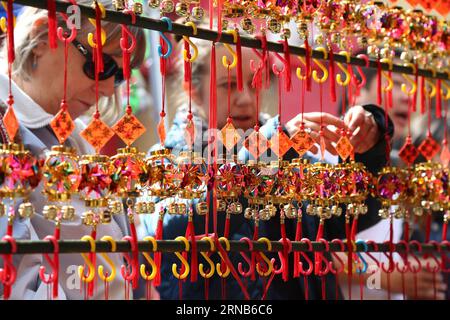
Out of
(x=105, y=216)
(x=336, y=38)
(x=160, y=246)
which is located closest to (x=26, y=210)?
(x=105, y=216)

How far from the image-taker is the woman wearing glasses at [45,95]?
1.58 meters

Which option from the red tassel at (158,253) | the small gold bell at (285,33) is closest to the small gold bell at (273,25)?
the small gold bell at (285,33)

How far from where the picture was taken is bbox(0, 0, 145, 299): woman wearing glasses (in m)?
1.58

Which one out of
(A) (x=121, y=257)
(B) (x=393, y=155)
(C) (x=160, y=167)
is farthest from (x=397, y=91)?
(C) (x=160, y=167)

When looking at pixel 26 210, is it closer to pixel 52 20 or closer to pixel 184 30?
pixel 52 20

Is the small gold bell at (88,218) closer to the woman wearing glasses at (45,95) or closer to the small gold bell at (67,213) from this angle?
the small gold bell at (67,213)

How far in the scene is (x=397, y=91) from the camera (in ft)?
7.08

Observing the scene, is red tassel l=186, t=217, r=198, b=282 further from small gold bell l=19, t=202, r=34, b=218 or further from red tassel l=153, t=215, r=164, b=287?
small gold bell l=19, t=202, r=34, b=218

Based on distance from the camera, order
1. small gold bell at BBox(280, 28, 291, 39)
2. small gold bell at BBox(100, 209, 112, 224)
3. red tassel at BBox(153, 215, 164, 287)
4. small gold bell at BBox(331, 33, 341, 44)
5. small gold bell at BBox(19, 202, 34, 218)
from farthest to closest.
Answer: small gold bell at BBox(331, 33, 341, 44), small gold bell at BBox(280, 28, 291, 39), red tassel at BBox(153, 215, 164, 287), small gold bell at BBox(100, 209, 112, 224), small gold bell at BBox(19, 202, 34, 218)

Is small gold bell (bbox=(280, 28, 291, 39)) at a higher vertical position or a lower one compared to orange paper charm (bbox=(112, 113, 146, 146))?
higher

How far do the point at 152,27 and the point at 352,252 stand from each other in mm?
579

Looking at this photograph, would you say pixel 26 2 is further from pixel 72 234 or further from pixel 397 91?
pixel 397 91

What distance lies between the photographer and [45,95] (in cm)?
162

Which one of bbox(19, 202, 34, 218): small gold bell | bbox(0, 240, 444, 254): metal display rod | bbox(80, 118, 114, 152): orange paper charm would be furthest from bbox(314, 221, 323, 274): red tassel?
bbox(19, 202, 34, 218): small gold bell
